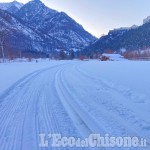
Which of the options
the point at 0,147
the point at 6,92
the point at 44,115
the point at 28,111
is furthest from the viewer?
the point at 6,92

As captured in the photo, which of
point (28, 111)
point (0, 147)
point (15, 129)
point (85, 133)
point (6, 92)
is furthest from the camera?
point (6, 92)

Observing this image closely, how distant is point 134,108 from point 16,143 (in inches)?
156

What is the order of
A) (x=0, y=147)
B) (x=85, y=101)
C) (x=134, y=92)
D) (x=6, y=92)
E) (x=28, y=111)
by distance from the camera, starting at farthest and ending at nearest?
(x=6, y=92) → (x=134, y=92) → (x=85, y=101) → (x=28, y=111) → (x=0, y=147)

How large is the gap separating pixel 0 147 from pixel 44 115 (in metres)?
2.65

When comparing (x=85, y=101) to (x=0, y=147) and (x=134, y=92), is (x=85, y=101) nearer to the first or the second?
(x=134, y=92)

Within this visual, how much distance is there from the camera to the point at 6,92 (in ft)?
45.0

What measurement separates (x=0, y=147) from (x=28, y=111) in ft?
10.7

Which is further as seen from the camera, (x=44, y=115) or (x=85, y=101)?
(x=85, y=101)

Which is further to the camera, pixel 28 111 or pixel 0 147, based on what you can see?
pixel 28 111

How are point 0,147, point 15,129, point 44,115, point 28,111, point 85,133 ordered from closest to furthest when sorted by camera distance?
point 0,147
point 85,133
point 15,129
point 44,115
point 28,111

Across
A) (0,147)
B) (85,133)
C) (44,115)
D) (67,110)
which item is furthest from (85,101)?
(0,147)

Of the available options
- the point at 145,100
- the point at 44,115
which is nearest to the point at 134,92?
the point at 145,100

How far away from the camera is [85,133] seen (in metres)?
6.37

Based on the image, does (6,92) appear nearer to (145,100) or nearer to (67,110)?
(67,110)
